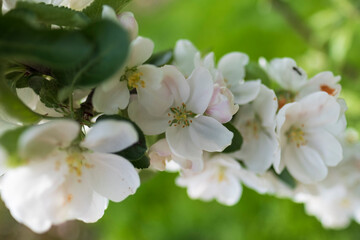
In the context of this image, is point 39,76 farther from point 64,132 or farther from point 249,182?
point 249,182

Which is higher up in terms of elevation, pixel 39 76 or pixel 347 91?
pixel 39 76

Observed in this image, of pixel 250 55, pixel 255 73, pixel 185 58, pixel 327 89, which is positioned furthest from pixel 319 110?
pixel 250 55

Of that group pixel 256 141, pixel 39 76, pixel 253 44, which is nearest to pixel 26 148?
pixel 39 76

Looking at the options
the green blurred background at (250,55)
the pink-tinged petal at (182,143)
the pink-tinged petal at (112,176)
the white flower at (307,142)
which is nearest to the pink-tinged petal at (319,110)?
the white flower at (307,142)

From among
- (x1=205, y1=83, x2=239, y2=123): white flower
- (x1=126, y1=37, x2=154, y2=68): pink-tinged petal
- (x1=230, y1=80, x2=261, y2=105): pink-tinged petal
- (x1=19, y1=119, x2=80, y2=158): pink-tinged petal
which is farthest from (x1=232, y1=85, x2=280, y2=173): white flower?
(x1=19, y1=119, x2=80, y2=158): pink-tinged petal

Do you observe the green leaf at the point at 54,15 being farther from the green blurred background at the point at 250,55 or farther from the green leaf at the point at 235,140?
the green blurred background at the point at 250,55

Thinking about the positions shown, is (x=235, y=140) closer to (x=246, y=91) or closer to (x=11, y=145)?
(x=246, y=91)
